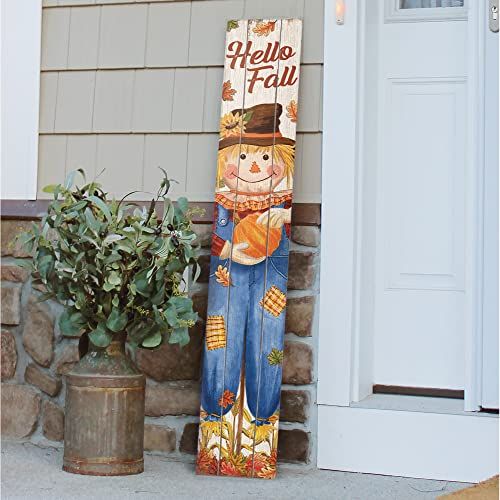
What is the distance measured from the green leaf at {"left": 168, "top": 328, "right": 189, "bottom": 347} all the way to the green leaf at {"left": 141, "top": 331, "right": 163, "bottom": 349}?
0.05m

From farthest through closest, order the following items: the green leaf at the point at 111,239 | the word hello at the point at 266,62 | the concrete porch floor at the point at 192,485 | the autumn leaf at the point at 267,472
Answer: the word hello at the point at 266,62
the autumn leaf at the point at 267,472
the green leaf at the point at 111,239
the concrete porch floor at the point at 192,485

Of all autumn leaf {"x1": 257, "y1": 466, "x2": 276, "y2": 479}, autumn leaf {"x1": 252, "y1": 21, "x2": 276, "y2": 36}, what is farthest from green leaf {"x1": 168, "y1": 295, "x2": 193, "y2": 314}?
autumn leaf {"x1": 252, "y1": 21, "x2": 276, "y2": 36}

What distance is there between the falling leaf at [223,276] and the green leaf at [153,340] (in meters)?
0.28

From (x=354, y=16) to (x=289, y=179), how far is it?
61cm

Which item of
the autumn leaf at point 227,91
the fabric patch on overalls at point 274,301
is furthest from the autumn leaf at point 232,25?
the fabric patch on overalls at point 274,301

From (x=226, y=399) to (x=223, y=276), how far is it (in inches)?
16.1

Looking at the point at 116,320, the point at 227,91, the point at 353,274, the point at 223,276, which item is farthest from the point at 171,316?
the point at 227,91

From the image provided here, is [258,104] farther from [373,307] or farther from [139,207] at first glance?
[373,307]

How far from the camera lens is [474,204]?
2951 mm

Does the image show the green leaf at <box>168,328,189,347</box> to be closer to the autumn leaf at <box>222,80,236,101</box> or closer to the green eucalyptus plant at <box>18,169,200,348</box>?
the green eucalyptus plant at <box>18,169,200,348</box>

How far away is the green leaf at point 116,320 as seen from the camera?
2777 mm

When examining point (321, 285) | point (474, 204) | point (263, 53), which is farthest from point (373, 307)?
point (263, 53)

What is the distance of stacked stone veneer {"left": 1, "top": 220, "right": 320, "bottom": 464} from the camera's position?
9.89 feet

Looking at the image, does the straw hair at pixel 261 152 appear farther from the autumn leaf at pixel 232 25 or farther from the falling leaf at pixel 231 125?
the autumn leaf at pixel 232 25
